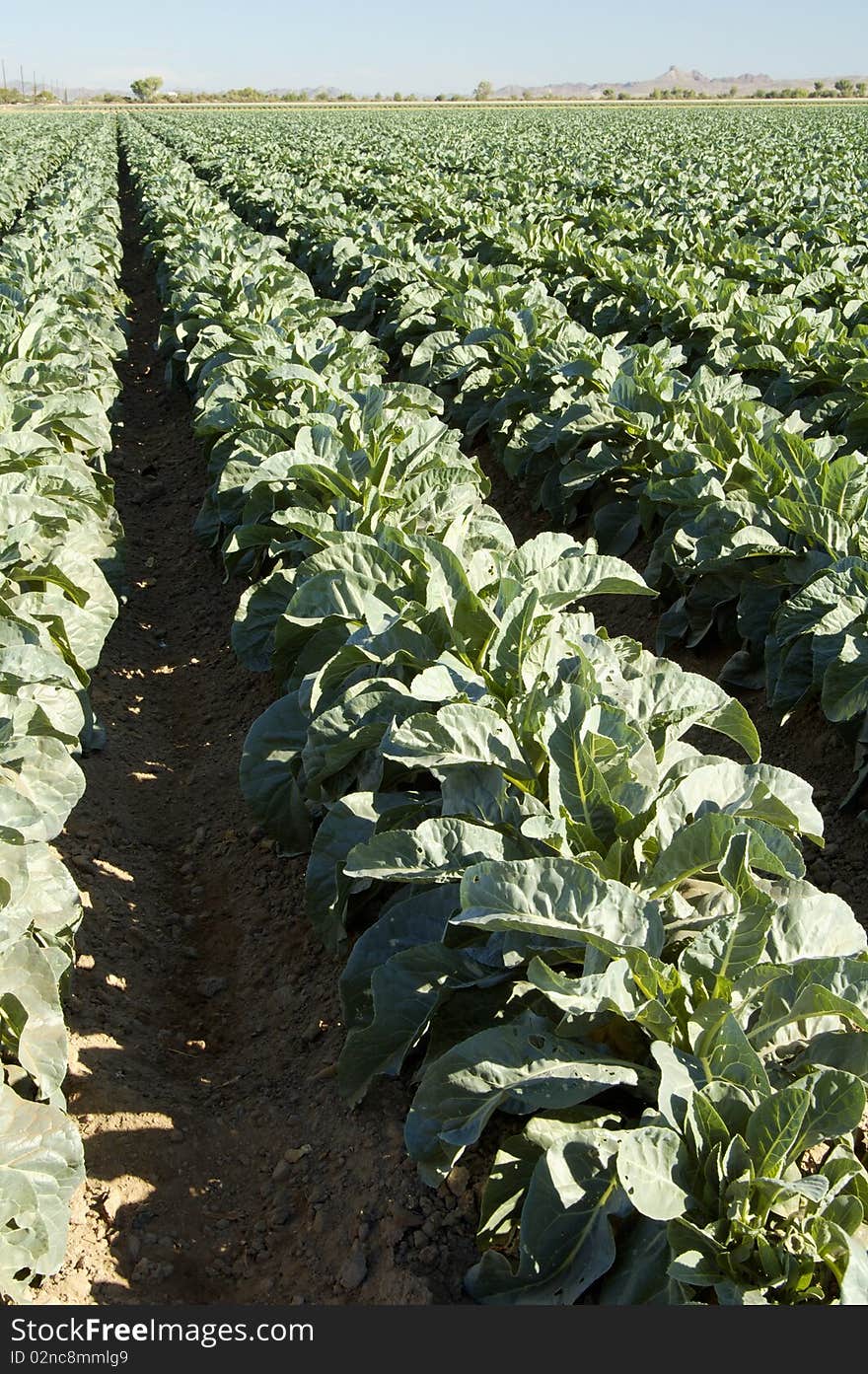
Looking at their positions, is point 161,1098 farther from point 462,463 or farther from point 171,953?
point 462,463

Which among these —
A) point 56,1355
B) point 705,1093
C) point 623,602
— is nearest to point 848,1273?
point 705,1093

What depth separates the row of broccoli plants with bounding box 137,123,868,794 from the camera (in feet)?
14.6

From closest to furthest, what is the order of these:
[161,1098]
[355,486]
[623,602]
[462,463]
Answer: [161,1098] → [355,486] → [462,463] → [623,602]

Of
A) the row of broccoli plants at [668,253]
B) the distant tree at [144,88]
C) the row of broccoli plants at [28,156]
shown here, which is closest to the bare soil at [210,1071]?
the row of broccoli plants at [668,253]

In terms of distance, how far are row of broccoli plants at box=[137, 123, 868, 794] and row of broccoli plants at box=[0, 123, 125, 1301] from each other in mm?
2523

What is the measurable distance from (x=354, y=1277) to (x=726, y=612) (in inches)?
142

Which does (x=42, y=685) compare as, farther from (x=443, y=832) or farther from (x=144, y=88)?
(x=144, y=88)

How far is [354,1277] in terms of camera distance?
2436 millimetres

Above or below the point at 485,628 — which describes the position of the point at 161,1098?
below

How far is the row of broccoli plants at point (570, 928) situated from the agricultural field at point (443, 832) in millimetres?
10

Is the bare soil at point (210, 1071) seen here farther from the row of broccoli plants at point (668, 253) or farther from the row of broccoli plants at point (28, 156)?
the row of broccoli plants at point (28, 156)

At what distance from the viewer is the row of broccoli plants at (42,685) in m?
2.39

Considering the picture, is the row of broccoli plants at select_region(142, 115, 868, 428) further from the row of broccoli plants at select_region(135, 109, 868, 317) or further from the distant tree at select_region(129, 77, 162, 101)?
the distant tree at select_region(129, 77, 162, 101)

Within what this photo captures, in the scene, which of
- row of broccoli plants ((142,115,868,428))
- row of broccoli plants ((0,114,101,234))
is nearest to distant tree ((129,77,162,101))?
row of broccoli plants ((0,114,101,234))
